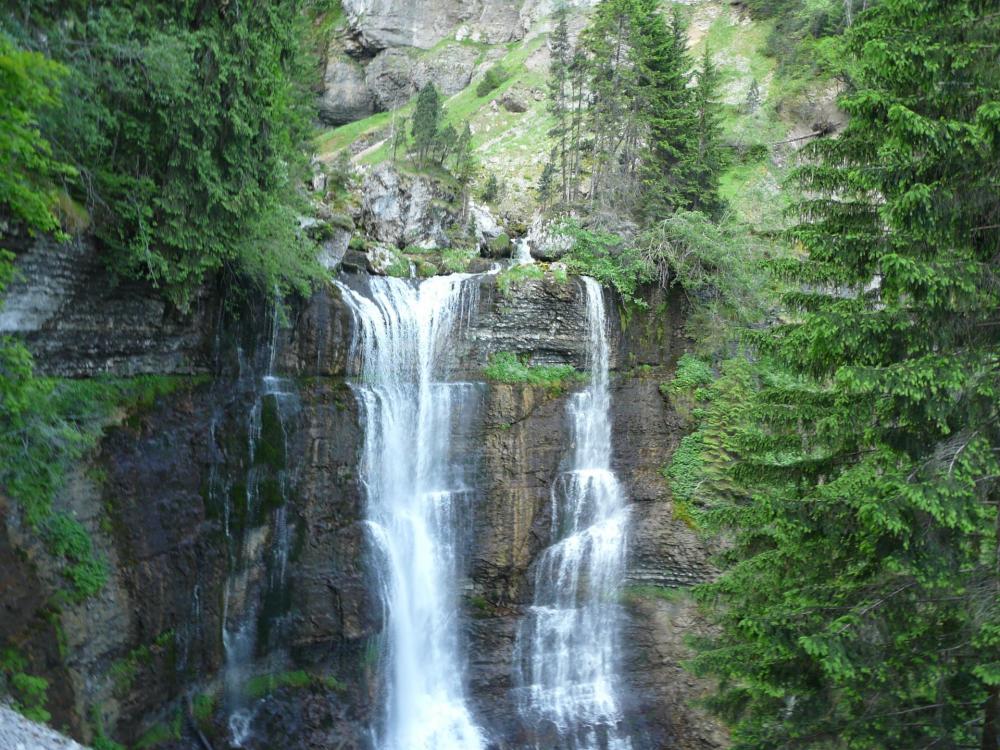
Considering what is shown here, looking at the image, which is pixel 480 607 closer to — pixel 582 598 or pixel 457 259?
pixel 582 598

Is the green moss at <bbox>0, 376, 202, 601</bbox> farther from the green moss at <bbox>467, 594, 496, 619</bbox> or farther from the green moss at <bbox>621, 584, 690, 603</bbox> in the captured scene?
the green moss at <bbox>621, 584, 690, 603</bbox>

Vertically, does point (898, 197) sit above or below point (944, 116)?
below

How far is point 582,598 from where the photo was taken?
52.1 ft

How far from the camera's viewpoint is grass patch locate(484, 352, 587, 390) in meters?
16.6

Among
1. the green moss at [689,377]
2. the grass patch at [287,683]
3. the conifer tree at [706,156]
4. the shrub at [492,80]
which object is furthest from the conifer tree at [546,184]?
the grass patch at [287,683]

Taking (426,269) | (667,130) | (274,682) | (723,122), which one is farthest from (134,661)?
(723,122)

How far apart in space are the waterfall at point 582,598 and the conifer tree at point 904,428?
356 inches

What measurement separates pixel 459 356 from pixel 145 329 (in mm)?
7070

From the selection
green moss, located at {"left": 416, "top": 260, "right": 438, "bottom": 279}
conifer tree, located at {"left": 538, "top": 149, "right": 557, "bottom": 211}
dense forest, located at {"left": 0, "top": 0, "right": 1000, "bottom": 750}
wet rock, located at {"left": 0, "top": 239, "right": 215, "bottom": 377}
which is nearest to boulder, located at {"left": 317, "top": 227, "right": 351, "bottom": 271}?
dense forest, located at {"left": 0, "top": 0, "right": 1000, "bottom": 750}

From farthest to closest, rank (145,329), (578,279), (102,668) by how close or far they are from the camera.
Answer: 1. (578,279)
2. (145,329)
3. (102,668)

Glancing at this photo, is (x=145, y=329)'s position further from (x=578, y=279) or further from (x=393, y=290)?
(x=578, y=279)

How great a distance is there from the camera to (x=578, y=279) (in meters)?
17.4

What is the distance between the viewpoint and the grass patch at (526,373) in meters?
16.6

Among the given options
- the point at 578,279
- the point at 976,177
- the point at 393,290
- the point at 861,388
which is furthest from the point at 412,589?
the point at 976,177
